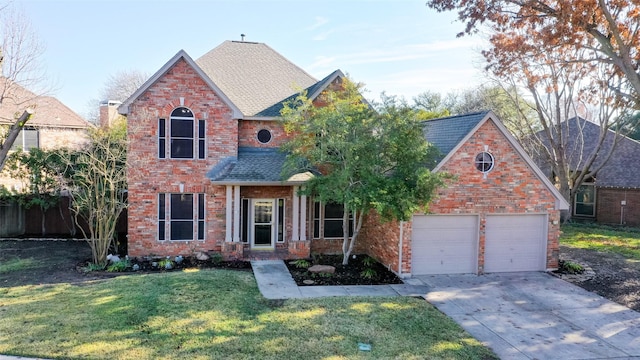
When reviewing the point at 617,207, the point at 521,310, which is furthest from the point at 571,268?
the point at 617,207

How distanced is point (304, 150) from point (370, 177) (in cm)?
251

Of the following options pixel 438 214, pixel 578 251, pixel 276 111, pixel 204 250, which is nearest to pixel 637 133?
pixel 578 251

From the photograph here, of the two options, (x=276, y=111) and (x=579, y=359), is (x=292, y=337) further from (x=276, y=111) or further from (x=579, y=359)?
(x=276, y=111)

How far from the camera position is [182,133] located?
14.6 m

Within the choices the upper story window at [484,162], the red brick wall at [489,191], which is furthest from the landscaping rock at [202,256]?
the upper story window at [484,162]

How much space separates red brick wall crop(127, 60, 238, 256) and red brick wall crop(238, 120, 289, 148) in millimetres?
635

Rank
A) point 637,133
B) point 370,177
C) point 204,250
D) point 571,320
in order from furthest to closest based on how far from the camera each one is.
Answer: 1. point 637,133
2. point 204,250
3. point 370,177
4. point 571,320

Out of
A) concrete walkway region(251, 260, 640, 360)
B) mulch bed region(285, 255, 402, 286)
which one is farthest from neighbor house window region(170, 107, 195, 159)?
mulch bed region(285, 255, 402, 286)

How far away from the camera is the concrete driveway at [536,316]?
27.2 ft

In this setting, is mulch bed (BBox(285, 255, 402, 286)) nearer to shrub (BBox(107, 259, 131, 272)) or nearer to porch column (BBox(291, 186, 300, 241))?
porch column (BBox(291, 186, 300, 241))

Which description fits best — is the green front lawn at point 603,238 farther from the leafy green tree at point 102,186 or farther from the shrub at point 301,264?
the leafy green tree at point 102,186

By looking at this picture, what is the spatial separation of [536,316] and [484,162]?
15.9ft

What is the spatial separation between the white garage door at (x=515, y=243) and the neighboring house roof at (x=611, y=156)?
43.1 feet

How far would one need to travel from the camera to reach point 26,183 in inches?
703
